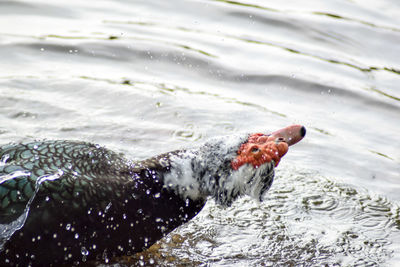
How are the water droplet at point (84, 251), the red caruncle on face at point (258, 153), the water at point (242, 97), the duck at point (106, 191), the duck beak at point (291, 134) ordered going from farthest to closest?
1. the water at point (242, 97)
2. the duck beak at point (291, 134)
3. the red caruncle on face at point (258, 153)
4. the water droplet at point (84, 251)
5. the duck at point (106, 191)

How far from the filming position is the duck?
3.90m

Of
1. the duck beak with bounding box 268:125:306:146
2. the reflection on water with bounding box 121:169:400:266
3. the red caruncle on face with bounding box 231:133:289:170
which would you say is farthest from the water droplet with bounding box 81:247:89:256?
the duck beak with bounding box 268:125:306:146

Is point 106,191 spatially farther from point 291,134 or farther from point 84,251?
point 291,134

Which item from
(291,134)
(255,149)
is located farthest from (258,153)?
(291,134)

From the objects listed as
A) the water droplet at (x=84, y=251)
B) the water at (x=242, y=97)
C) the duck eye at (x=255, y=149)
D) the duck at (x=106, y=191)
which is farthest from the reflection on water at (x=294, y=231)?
the duck eye at (x=255, y=149)

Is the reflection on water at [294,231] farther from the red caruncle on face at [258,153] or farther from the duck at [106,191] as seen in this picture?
the red caruncle on face at [258,153]

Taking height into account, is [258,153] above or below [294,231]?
above

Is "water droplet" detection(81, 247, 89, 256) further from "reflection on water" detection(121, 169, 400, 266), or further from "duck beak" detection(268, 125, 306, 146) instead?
"duck beak" detection(268, 125, 306, 146)

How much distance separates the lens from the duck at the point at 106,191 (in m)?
3.90

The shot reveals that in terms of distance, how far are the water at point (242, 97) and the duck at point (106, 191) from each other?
1.82 feet

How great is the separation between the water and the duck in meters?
0.56

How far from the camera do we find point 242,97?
273 inches

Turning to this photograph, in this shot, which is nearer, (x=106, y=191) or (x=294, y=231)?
(x=106, y=191)

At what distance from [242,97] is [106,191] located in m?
3.11
